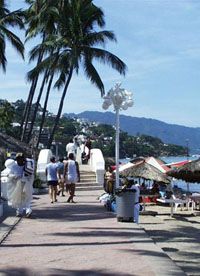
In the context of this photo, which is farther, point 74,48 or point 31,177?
point 74,48

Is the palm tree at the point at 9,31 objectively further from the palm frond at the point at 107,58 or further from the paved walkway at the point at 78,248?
the paved walkway at the point at 78,248

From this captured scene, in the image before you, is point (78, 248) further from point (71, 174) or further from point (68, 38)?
point (68, 38)

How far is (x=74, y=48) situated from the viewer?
35000mm

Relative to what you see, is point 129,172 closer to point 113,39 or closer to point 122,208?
point 122,208

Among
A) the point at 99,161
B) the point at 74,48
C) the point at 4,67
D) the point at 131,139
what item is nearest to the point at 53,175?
the point at 99,161

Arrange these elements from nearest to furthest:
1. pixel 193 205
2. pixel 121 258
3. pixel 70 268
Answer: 1. pixel 70 268
2. pixel 121 258
3. pixel 193 205

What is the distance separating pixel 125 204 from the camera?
12.4m

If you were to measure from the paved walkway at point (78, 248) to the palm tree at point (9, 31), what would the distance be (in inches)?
739

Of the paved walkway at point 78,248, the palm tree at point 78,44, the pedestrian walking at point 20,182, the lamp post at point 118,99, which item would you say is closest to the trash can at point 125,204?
the paved walkway at point 78,248

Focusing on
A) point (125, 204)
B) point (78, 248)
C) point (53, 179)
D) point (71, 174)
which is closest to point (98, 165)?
point (53, 179)

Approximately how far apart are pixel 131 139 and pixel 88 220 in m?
84.2

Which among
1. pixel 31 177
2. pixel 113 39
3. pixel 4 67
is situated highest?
pixel 113 39

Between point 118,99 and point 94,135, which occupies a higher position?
point 94,135

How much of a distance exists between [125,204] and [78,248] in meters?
3.44
